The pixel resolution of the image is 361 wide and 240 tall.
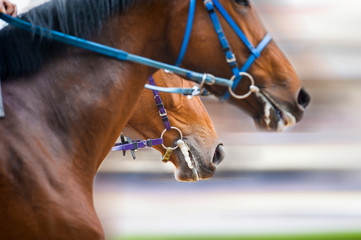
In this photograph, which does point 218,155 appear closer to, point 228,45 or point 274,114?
point 274,114

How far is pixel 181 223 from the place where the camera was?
5.50 metres

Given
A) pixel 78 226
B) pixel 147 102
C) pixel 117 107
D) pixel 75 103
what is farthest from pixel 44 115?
pixel 147 102

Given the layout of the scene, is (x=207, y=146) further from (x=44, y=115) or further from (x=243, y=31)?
(x=44, y=115)

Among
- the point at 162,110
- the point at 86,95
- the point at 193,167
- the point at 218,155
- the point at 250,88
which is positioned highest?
the point at 162,110

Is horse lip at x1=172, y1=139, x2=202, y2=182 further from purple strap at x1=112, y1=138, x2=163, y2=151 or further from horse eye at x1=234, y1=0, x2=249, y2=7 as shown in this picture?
horse eye at x1=234, y1=0, x2=249, y2=7

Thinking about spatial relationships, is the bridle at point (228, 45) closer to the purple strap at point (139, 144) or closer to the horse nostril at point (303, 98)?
the horse nostril at point (303, 98)

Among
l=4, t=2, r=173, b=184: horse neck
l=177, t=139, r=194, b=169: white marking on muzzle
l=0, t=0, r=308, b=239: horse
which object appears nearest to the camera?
l=0, t=0, r=308, b=239: horse

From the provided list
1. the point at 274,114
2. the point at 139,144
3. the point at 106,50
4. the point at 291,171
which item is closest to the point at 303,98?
the point at 274,114

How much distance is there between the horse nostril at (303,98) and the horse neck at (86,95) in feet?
1.71

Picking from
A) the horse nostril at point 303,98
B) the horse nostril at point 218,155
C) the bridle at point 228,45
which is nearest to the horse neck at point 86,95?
the bridle at point 228,45

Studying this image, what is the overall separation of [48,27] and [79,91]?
0.77 ft

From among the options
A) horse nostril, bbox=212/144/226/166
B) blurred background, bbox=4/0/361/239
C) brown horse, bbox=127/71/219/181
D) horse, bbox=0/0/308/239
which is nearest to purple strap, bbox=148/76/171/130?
brown horse, bbox=127/71/219/181

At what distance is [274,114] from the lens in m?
1.94

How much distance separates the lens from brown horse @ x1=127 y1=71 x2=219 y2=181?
2.66 meters
